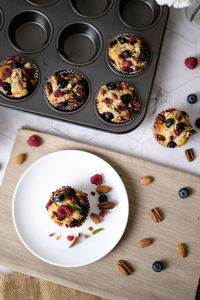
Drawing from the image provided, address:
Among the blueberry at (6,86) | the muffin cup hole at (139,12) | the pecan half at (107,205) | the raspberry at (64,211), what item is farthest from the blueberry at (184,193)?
the blueberry at (6,86)

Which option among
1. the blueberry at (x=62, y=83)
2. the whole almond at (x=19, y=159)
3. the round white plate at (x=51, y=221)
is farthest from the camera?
the whole almond at (x=19, y=159)

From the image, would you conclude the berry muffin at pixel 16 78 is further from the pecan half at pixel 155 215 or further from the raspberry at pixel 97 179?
the pecan half at pixel 155 215

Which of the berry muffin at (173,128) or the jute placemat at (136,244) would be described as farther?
the jute placemat at (136,244)

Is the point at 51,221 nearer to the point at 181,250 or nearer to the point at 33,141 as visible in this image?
the point at 33,141

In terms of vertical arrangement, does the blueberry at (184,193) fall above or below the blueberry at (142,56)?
below

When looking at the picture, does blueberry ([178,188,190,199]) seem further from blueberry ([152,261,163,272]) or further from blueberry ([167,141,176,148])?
blueberry ([152,261,163,272])

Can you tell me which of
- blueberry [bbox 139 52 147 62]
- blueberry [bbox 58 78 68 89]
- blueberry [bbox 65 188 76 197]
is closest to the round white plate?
blueberry [bbox 65 188 76 197]

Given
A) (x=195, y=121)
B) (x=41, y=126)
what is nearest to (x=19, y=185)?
(x=41, y=126)
